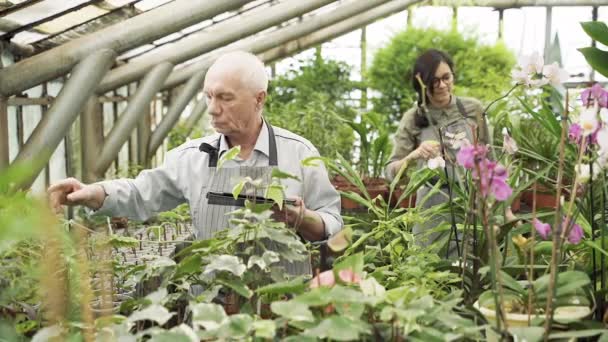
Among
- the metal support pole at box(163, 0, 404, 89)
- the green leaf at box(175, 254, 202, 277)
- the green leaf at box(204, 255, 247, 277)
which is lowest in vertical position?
the green leaf at box(175, 254, 202, 277)

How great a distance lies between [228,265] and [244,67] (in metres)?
1.13

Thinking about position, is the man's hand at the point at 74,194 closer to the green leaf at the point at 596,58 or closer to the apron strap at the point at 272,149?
the apron strap at the point at 272,149

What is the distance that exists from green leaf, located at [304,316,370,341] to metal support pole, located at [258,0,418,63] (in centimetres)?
875

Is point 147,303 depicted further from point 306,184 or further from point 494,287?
point 306,184

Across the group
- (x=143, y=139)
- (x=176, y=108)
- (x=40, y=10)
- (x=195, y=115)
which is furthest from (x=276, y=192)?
(x=195, y=115)

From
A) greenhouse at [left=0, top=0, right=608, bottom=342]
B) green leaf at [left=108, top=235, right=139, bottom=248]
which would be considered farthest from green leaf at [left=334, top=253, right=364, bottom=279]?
green leaf at [left=108, top=235, right=139, bottom=248]

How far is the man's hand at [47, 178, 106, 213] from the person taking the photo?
1.86 metres

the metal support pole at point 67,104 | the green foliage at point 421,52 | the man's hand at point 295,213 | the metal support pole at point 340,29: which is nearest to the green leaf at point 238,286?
the man's hand at point 295,213

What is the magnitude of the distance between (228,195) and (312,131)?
340 centimetres

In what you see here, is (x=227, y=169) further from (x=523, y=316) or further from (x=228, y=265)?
(x=523, y=316)

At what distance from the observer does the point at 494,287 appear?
1050 millimetres

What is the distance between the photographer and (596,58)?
5.37 ft

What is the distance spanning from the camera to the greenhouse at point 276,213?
99 centimetres

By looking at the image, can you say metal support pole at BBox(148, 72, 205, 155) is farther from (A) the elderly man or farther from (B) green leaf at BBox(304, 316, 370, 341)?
(B) green leaf at BBox(304, 316, 370, 341)
